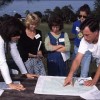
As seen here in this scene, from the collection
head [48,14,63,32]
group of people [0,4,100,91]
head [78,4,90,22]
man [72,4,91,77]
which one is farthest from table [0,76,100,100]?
head [78,4,90,22]

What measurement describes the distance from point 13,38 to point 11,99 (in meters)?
0.60

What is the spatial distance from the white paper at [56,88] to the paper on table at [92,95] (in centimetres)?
6

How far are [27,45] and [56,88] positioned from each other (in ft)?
3.63

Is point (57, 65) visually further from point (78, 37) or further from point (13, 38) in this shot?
point (13, 38)

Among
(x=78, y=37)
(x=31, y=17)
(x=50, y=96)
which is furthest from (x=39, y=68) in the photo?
(x=50, y=96)

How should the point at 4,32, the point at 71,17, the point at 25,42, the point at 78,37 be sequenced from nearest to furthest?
the point at 4,32, the point at 25,42, the point at 78,37, the point at 71,17

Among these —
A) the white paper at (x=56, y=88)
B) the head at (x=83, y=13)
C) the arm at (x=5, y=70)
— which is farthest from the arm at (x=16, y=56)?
the head at (x=83, y=13)

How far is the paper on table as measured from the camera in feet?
7.89

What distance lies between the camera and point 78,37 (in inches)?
167

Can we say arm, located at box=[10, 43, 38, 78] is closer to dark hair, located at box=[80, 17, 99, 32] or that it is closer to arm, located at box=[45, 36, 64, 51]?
dark hair, located at box=[80, 17, 99, 32]

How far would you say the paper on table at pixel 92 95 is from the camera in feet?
7.89

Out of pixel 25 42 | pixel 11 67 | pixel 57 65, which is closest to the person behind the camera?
pixel 11 67

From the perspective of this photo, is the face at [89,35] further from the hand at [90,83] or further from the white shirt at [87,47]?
the hand at [90,83]

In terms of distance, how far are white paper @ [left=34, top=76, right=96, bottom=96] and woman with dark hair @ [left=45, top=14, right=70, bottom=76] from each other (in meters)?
0.96
